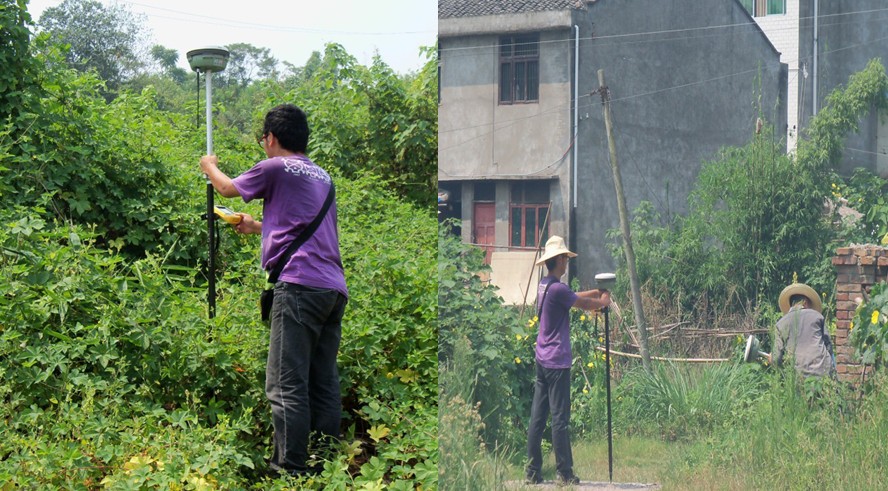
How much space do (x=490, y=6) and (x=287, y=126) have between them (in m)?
1.78

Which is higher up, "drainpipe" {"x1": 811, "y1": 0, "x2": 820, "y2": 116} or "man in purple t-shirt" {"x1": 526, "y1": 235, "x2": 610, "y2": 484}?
"drainpipe" {"x1": 811, "y1": 0, "x2": 820, "y2": 116}

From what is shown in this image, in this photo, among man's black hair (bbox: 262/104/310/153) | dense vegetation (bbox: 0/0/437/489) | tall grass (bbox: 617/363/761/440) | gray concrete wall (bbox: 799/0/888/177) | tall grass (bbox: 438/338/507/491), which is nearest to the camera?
gray concrete wall (bbox: 799/0/888/177)

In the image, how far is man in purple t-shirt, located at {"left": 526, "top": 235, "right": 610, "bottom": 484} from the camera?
7.49ft

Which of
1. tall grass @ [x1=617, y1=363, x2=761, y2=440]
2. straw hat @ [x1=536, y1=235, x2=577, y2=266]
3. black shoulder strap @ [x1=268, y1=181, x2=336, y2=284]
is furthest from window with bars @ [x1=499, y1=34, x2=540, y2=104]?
black shoulder strap @ [x1=268, y1=181, x2=336, y2=284]

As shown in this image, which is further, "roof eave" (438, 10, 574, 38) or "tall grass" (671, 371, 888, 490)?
"roof eave" (438, 10, 574, 38)

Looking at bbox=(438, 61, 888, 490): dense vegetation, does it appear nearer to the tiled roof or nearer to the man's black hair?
the tiled roof

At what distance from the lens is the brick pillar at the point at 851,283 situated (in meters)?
2.12

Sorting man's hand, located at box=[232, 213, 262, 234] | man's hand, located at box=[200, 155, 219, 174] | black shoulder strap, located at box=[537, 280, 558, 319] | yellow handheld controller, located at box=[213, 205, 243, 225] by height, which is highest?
man's hand, located at box=[200, 155, 219, 174]

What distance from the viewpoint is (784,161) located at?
222cm

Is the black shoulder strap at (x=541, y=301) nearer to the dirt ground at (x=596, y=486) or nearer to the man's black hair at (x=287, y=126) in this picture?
the dirt ground at (x=596, y=486)

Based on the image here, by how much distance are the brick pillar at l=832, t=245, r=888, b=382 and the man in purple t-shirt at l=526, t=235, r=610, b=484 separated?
0.49 m

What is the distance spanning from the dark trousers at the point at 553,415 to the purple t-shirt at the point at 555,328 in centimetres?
2

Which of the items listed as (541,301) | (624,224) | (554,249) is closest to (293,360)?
(541,301)

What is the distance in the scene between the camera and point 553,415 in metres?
2.28
